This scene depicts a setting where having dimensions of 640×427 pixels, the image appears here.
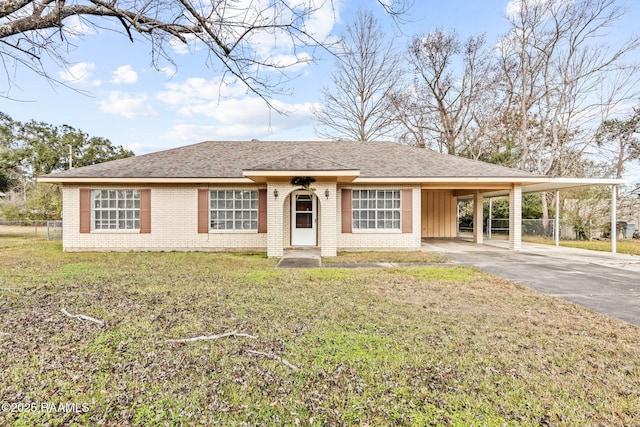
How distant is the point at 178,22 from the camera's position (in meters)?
4.12

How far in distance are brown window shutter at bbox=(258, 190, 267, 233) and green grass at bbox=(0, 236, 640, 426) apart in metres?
5.76

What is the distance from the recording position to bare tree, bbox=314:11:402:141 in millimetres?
21953

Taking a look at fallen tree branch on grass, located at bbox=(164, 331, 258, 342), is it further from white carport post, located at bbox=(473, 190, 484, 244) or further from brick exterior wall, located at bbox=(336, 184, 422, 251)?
white carport post, located at bbox=(473, 190, 484, 244)

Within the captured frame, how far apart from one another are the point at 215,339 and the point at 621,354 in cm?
446

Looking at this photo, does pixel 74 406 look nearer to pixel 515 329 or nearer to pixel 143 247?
pixel 515 329

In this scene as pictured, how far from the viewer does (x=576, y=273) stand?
782 cm

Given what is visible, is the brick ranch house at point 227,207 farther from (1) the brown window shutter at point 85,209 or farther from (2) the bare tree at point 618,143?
(2) the bare tree at point 618,143

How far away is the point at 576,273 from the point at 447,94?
19.8m

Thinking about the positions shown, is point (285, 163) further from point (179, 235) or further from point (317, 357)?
point (317, 357)

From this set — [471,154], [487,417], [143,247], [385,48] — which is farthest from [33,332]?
[471,154]

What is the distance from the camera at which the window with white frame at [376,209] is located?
39.1 ft

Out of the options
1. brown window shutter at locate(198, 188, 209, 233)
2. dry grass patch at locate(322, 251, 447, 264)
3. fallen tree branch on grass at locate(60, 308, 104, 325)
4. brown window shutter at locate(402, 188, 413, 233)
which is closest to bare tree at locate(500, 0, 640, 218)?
brown window shutter at locate(402, 188, 413, 233)

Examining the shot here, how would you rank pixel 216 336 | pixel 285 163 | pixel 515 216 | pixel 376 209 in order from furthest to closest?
1. pixel 515 216
2. pixel 376 209
3. pixel 285 163
4. pixel 216 336

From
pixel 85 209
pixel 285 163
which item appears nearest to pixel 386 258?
pixel 285 163
